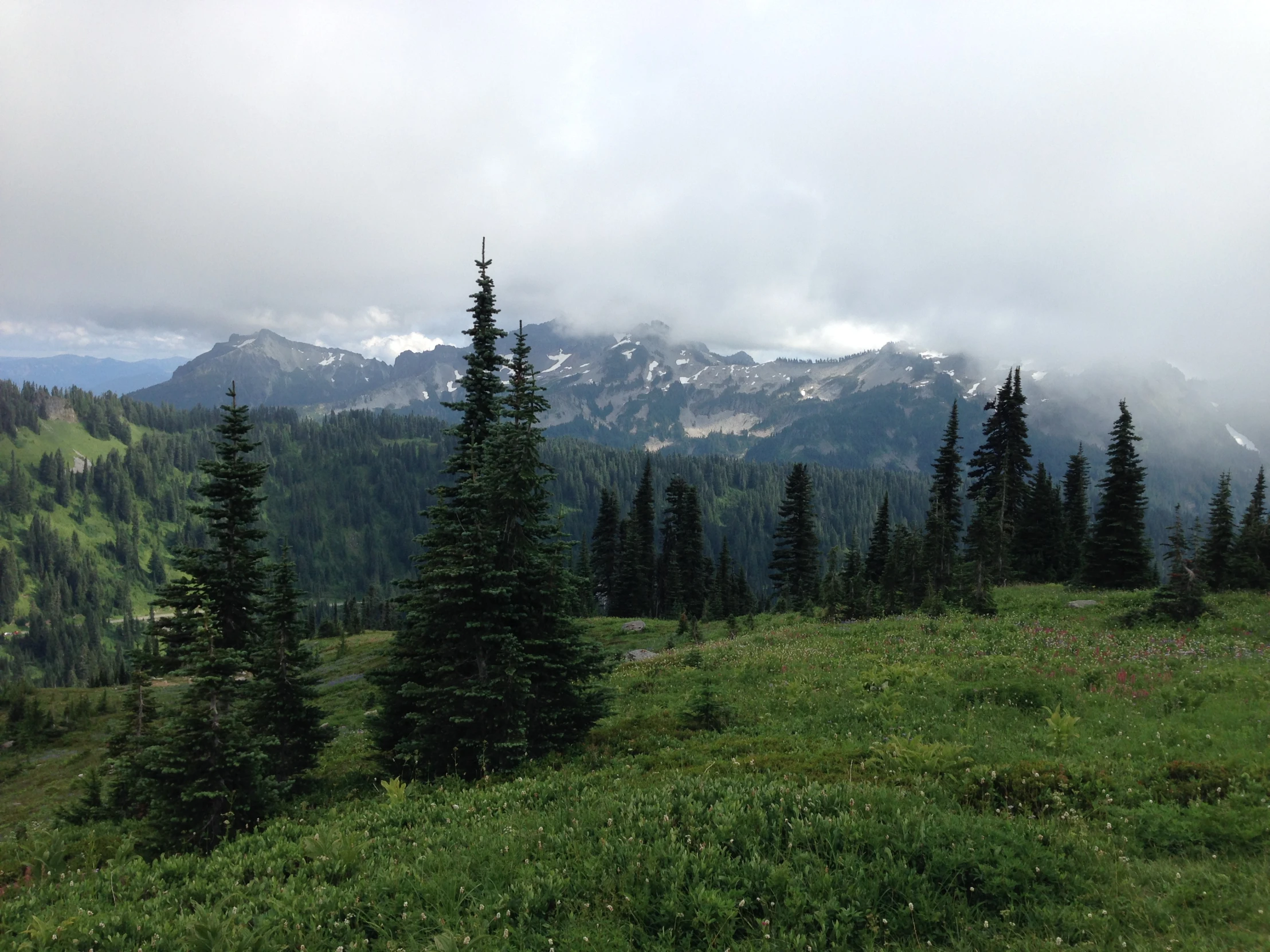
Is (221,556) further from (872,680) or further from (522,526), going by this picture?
(872,680)

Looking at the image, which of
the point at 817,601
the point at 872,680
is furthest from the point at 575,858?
the point at 817,601

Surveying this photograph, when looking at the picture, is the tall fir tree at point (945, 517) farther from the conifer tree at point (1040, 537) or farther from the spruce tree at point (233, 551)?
the spruce tree at point (233, 551)

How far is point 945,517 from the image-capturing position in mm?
45781

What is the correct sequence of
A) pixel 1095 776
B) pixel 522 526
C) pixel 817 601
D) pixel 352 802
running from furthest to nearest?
pixel 817 601 → pixel 522 526 → pixel 352 802 → pixel 1095 776

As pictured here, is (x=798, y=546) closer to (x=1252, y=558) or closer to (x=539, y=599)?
(x=1252, y=558)

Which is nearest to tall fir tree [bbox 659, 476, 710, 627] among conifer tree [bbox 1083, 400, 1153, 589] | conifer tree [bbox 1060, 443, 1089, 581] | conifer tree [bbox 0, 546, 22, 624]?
conifer tree [bbox 1060, 443, 1089, 581]

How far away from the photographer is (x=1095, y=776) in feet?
31.2

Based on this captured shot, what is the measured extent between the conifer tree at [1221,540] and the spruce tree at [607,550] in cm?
5949

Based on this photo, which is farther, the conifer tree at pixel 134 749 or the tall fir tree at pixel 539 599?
the tall fir tree at pixel 539 599

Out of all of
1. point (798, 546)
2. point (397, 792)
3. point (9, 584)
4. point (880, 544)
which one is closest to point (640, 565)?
point (798, 546)

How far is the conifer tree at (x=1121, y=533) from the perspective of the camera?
4325 cm

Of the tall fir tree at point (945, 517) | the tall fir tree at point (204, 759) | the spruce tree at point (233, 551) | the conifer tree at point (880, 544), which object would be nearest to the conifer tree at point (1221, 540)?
the tall fir tree at point (945, 517)

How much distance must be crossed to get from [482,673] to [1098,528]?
168ft

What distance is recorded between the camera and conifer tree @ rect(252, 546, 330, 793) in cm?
1664
